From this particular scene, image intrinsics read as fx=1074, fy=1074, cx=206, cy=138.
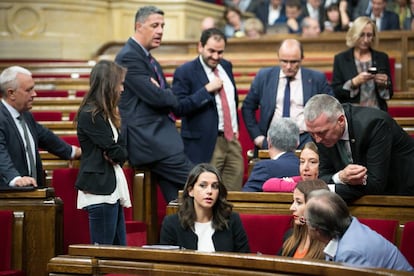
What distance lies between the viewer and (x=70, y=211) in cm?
600

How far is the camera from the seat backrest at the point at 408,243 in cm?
432

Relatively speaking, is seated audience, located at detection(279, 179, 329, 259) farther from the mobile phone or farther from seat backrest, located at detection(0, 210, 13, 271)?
the mobile phone

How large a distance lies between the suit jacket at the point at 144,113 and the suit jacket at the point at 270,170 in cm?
78

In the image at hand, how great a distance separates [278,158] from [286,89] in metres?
1.15

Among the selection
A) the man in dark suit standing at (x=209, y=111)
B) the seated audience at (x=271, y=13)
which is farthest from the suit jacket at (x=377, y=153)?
the seated audience at (x=271, y=13)

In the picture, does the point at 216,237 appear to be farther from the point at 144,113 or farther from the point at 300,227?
the point at 144,113

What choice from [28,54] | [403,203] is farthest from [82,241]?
[28,54]

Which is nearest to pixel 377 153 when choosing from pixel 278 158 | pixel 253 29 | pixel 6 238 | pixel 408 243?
pixel 408 243

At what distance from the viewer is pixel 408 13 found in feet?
39.1

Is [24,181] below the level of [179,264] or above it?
above

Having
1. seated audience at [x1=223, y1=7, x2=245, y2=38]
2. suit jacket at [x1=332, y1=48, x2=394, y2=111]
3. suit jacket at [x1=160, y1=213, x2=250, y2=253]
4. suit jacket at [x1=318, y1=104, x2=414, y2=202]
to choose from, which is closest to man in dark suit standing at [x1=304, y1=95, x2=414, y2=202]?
suit jacket at [x1=318, y1=104, x2=414, y2=202]

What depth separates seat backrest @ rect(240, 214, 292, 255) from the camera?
4.79m

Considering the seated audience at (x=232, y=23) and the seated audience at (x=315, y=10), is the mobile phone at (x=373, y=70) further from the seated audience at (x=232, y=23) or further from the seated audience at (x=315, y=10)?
the seated audience at (x=232, y=23)

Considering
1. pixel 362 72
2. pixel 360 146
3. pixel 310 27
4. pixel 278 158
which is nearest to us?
pixel 360 146
